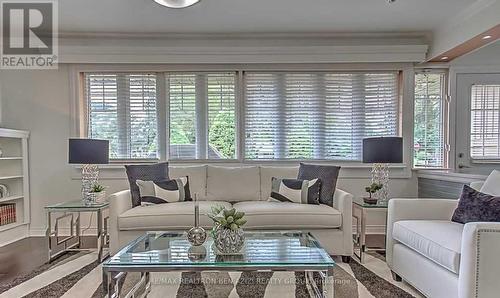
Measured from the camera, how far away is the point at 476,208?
2.58m

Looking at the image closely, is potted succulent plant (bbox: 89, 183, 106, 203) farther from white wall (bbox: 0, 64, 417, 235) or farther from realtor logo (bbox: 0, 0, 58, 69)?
realtor logo (bbox: 0, 0, 58, 69)

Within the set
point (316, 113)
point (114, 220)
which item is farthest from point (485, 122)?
point (114, 220)

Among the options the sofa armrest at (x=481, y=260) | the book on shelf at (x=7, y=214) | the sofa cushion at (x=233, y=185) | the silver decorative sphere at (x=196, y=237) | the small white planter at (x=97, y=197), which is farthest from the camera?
the book on shelf at (x=7, y=214)

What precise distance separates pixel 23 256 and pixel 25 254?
7 centimetres

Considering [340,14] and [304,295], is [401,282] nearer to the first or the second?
[304,295]

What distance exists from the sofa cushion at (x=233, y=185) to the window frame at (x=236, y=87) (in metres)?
0.51

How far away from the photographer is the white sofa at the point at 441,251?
2.02 metres

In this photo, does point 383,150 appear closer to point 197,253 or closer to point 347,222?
point 347,222

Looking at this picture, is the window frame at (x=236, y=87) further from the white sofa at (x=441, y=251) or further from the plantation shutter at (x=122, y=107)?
the white sofa at (x=441, y=251)

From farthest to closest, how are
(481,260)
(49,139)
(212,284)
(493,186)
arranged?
1. (49,139)
2. (212,284)
3. (493,186)
4. (481,260)

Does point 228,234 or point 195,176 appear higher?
point 195,176

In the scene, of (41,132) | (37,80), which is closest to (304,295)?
(41,132)

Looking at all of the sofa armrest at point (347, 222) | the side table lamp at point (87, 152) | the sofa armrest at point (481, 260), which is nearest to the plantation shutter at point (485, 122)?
the sofa armrest at point (347, 222)

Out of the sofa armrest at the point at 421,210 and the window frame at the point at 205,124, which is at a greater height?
the window frame at the point at 205,124
